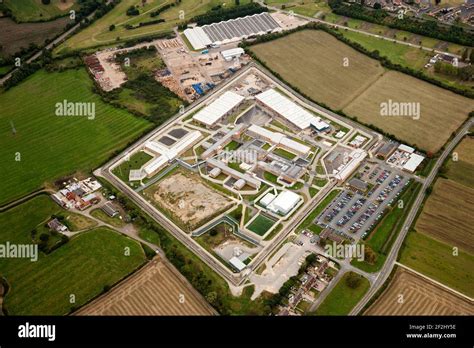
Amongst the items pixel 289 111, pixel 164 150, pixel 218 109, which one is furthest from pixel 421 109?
pixel 164 150

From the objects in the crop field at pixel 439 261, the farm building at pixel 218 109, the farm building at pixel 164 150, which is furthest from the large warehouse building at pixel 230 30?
the crop field at pixel 439 261

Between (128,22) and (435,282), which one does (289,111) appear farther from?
(128,22)

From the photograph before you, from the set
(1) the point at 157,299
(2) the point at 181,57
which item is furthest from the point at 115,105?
(1) the point at 157,299

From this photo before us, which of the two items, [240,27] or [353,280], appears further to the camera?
[240,27]

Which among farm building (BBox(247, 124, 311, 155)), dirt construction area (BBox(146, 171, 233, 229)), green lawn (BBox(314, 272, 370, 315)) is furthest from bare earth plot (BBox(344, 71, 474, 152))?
dirt construction area (BBox(146, 171, 233, 229))

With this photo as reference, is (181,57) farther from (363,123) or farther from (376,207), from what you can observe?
(376,207)
